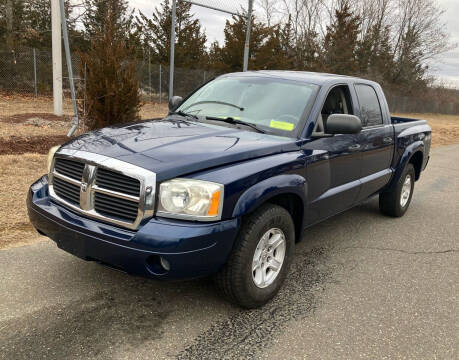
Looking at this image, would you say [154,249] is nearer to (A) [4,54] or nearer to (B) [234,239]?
(B) [234,239]

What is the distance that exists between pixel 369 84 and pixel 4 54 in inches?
794

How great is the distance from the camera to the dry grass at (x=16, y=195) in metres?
4.24

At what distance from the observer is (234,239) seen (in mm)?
2832

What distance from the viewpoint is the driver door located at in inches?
144

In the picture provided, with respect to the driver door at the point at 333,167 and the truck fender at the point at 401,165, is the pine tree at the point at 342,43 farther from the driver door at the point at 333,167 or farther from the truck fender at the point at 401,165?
the driver door at the point at 333,167

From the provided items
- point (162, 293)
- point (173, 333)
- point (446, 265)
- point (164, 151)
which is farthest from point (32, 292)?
point (446, 265)

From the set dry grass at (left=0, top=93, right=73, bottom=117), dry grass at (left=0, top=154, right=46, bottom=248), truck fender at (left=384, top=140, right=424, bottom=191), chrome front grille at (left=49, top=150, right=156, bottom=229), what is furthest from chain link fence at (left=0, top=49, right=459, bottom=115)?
chrome front grille at (left=49, top=150, right=156, bottom=229)

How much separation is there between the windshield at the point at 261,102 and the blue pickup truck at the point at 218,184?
0.04 feet

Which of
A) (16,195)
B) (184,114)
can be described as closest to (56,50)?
(16,195)

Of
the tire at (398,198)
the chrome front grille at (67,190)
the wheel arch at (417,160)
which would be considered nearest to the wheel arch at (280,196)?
the chrome front grille at (67,190)

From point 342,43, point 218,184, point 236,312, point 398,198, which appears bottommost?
point 236,312

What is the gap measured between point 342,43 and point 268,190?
32779mm

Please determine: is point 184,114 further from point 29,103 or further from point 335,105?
point 29,103

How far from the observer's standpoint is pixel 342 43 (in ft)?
107
